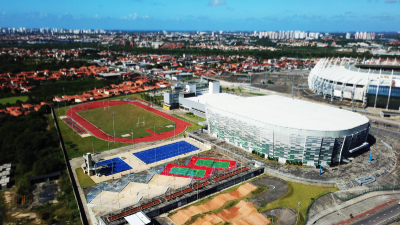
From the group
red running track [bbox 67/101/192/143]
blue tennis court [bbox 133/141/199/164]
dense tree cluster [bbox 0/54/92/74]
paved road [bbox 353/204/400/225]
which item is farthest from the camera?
dense tree cluster [bbox 0/54/92/74]

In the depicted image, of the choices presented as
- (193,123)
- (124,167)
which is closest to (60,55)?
(193,123)

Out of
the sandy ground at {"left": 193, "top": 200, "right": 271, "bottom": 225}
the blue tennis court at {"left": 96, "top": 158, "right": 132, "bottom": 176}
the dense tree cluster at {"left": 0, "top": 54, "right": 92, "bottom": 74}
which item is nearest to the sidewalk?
the sandy ground at {"left": 193, "top": 200, "right": 271, "bottom": 225}

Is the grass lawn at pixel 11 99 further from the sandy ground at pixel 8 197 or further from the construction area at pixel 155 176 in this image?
the construction area at pixel 155 176

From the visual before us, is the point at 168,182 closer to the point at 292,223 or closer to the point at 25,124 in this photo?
the point at 292,223

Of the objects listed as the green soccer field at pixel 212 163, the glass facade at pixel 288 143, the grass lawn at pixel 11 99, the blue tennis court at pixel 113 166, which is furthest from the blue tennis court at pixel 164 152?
the grass lawn at pixel 11 99

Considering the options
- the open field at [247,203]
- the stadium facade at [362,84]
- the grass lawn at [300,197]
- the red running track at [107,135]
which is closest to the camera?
the open field at [247,203]

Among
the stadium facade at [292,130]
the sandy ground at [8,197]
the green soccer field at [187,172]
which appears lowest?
the sandy ground at [8,197]

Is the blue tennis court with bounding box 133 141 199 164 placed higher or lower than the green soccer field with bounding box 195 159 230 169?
lower

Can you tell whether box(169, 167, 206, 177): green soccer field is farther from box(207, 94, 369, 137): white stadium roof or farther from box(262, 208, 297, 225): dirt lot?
box(262, 208, 297, 225): dirt lot
